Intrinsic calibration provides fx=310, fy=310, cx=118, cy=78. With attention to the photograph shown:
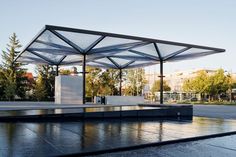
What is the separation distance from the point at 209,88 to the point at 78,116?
54.2 metres

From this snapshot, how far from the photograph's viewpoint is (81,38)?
2005cm

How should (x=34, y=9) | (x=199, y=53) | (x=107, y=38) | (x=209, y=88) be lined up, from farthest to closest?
1. (x=209, y=88)
2. (x=199, y=53)
3. (x=34, y=9)
4. (x=107, y=38)

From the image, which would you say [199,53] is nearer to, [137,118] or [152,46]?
[152,46]

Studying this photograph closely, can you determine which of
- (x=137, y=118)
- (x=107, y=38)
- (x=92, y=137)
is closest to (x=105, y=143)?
(x=92, y=137)

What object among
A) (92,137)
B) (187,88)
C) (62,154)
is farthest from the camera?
(187,88)

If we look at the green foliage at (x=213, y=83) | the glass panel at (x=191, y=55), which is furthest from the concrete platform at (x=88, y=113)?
the green foliage at (x=213, y=83)

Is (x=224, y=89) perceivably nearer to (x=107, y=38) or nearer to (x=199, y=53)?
(x=199, y=53)

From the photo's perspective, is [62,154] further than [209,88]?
No

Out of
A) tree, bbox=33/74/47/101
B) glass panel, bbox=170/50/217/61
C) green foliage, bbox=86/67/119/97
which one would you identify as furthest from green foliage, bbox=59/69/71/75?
glass panel, bbox=170/50/217/61

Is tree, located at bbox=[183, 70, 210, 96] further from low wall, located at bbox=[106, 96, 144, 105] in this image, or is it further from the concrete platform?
the concrete platform

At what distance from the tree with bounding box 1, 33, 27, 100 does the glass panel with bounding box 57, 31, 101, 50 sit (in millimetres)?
→ 31205

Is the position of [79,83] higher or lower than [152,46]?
lower

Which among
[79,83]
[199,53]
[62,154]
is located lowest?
[62,154]

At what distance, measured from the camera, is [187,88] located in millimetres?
76562
